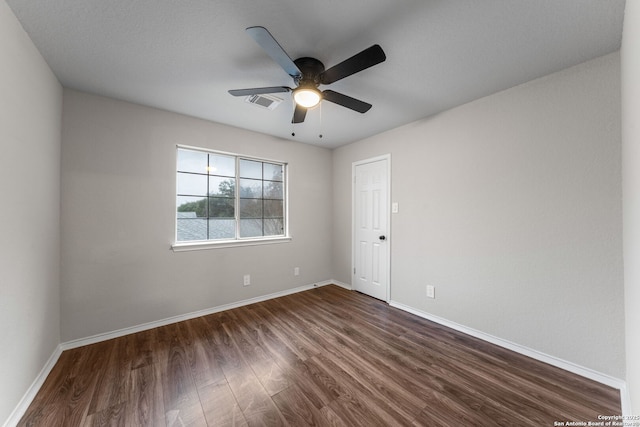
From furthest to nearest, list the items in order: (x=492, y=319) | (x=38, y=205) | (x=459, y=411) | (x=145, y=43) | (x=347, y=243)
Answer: (x=347, y=243)
(x=492, y=319)
(x=38, y=205)
(x=145, y=43)
(x=459, y=411)

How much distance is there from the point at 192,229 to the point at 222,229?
14.0 inches

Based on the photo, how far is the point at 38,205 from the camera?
1685 millimetres

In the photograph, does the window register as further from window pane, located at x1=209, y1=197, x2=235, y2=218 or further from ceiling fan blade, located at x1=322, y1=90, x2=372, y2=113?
ceiling fan blade, located at x1=322, y1=90, x2=372, y2=113

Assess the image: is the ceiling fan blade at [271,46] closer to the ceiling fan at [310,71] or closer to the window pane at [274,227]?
the ceiling fan at [310,71]

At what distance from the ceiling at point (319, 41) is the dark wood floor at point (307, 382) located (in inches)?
93.5

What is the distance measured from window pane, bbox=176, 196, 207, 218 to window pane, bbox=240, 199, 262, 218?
482 mm

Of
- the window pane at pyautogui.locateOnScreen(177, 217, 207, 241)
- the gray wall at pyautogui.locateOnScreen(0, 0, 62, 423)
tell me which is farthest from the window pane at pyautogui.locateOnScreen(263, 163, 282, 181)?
the gray wall at pyautogui.locateOnScreen(0, 0, 62, 423)

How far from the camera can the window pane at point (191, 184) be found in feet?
9.16

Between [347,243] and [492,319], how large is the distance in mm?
2079

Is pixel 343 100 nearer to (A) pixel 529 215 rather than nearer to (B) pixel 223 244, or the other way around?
(A) pixel 529 215

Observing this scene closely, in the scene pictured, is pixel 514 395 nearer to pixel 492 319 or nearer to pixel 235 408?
pixel 492 319

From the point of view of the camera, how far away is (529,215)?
2021mm

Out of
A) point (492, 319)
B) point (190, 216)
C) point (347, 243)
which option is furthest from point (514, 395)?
point (190, 216)

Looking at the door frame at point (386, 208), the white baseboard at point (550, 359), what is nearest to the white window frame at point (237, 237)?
the door frame at point (386, 208)
